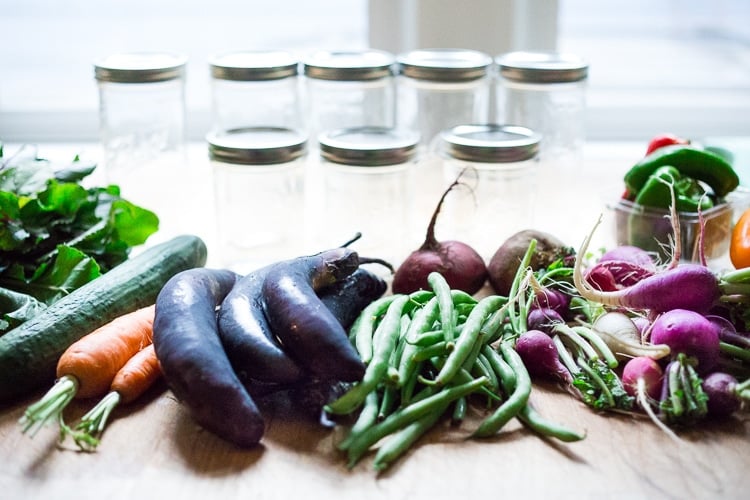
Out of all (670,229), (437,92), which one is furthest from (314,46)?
(670,229)

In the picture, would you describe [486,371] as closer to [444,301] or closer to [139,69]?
[444,301]

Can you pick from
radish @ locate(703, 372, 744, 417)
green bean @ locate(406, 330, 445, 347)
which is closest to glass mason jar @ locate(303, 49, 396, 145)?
green bean @ locate(406, 330, 445, 347)

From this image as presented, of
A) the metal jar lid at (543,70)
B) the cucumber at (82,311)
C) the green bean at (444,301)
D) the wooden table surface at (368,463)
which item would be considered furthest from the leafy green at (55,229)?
the metal jar lid at (543,70)

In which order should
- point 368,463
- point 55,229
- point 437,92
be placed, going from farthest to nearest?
point 437,92
point 55,229
point 368,463

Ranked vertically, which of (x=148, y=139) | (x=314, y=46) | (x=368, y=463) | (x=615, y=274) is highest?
(x=314, y=46)

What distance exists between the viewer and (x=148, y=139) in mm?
2004

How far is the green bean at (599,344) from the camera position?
129cm

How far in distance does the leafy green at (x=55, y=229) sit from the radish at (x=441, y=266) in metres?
0.50

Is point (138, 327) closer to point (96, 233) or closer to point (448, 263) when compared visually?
point (96, 233)

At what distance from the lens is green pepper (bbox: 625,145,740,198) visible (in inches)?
65.9

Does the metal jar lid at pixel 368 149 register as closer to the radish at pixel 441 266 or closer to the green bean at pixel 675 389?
the radish at pixel 441 266

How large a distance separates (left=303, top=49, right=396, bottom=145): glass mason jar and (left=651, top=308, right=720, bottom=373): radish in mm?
870

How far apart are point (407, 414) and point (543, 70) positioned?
93 cm

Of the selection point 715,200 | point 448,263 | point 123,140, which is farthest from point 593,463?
point 123,140
